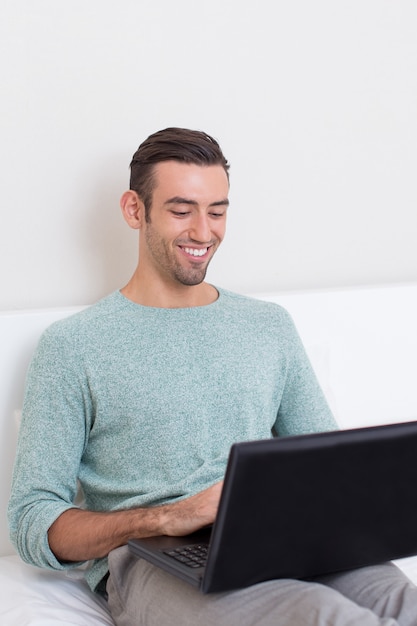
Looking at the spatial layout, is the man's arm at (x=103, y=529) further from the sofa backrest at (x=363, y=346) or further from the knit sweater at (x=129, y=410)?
the sofa backrest at (x=363, y=346)

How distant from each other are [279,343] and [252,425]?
0.62ft

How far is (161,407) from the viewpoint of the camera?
1.66 metres

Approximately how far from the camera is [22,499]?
5.19 feet

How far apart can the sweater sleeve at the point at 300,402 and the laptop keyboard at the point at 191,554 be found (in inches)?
18.9

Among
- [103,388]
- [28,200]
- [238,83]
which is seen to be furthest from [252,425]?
[238,83]

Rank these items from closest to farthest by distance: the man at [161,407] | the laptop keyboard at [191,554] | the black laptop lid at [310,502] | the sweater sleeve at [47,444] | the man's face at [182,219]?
the black laptop lid at [310,502] → the laptop keyboard at [191,554] → the man at [161,407] → the sweater sleeve at [47,444] → the man's face at [182,219]

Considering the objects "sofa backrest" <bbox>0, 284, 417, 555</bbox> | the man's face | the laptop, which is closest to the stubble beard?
the man's face

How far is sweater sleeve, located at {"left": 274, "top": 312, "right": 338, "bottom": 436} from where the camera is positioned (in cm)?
182

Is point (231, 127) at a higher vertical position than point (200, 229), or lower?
higher

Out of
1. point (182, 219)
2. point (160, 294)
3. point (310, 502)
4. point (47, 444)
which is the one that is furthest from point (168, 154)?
point (310, 502)

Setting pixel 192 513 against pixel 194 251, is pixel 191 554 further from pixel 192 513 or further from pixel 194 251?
pixel 194 251

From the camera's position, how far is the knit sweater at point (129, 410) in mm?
1603

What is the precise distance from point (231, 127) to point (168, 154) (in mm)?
473

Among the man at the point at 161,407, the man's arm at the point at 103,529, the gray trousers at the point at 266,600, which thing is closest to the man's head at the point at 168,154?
the man at the point at 161,407
